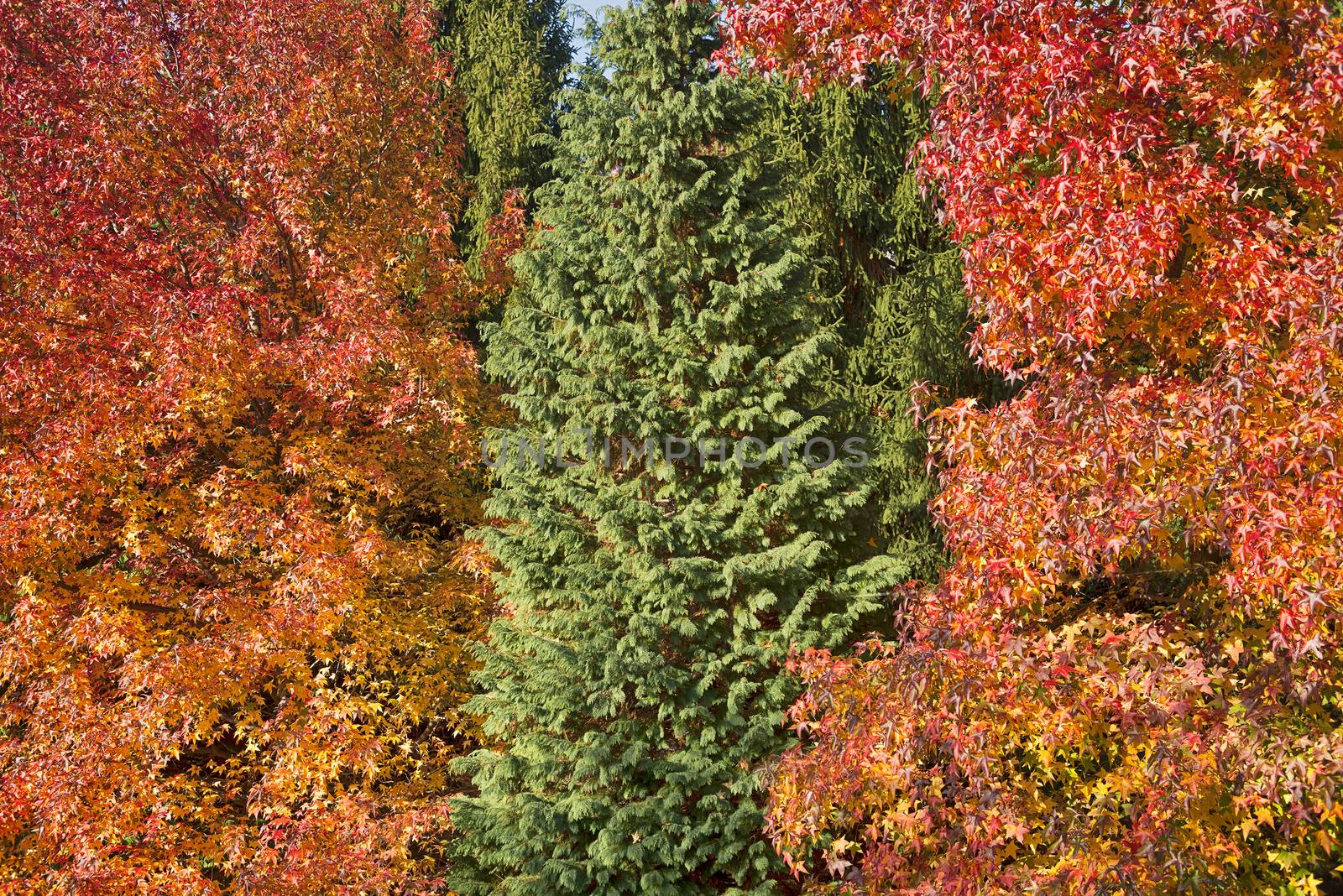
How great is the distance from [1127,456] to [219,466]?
1000cm

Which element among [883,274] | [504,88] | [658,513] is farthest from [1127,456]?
[504,88]

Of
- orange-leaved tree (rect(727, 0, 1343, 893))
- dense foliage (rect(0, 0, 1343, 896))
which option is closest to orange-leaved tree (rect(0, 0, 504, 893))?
dense foliage (rect(0, 0, 1343, 896))

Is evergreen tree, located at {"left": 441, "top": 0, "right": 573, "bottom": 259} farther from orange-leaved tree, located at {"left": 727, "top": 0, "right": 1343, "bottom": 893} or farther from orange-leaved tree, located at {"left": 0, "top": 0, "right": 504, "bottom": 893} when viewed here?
orange-leaved tree, located at {"left": 727, "top": 0, "right": 1343, "bottom": 893}

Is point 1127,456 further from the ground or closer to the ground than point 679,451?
closer to the ground

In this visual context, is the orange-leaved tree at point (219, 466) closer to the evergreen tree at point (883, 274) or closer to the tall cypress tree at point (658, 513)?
the tall cypress tree at point (658, 513)

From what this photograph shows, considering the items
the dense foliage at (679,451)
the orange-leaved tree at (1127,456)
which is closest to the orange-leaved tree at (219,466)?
the dense foliage at (679,451)

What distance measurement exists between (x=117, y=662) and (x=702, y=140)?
7.89 metres

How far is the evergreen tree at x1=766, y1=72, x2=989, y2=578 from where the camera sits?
1202 cm

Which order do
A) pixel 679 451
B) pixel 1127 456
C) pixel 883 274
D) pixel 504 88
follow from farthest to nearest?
pixel 504 88, pixel 883 274, pixel 679 451, pixel 1127 456

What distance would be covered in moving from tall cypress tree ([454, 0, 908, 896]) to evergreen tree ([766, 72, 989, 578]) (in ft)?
6.99

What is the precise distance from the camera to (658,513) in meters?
9.31

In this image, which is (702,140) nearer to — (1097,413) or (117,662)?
(1097,413)

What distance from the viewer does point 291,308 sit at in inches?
525

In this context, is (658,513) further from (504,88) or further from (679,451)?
(504,88)
